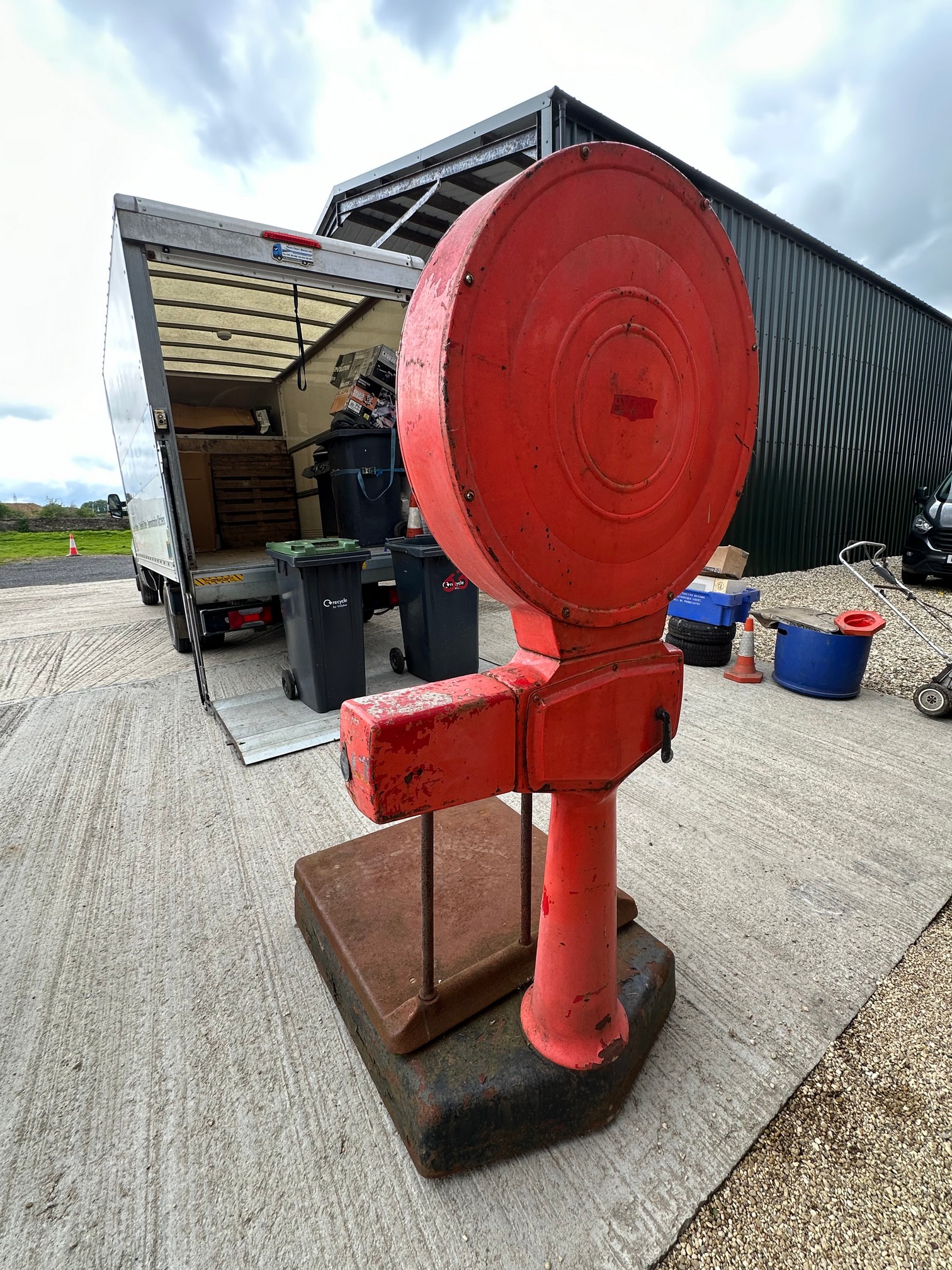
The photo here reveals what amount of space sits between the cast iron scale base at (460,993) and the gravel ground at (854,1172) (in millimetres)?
303

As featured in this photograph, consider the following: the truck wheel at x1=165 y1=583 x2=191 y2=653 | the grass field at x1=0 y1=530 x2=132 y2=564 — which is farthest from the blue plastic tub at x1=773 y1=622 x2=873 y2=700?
the grass field at x1=0 y1=530 x2=132 y2=564

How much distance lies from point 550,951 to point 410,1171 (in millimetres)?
593

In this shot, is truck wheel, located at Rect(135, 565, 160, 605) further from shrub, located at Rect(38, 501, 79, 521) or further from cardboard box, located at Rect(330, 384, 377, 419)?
shrub, located at Rect(38, 501, 79, 521)

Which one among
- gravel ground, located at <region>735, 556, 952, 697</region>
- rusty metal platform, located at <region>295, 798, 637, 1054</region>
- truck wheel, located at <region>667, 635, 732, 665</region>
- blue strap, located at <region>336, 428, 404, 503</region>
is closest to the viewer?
rusty metal platform, located at <region>295, 798, 637, 1054</region>

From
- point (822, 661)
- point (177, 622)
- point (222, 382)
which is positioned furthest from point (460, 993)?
point (222, 382)

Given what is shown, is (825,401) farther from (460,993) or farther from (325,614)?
(460,993)

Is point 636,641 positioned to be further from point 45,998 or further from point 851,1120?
point 45,998

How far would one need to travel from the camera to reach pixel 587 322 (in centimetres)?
92

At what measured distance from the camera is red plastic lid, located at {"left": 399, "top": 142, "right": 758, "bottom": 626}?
0.83 m

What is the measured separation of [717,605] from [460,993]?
376 centimetres

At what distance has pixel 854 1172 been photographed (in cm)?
130

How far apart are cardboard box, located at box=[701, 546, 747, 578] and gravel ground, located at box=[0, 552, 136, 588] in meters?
10.6

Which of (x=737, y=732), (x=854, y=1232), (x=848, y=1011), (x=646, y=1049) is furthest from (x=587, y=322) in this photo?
(x=737, y=732)

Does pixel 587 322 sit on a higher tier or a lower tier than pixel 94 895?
higher
